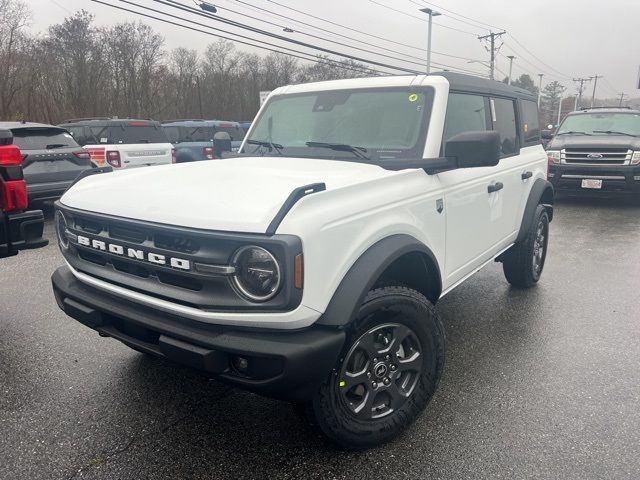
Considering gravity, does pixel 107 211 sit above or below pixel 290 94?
below

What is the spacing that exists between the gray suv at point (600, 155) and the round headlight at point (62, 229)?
10.0 m

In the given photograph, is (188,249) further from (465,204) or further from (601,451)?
(601,451)

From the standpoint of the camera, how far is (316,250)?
2006mm

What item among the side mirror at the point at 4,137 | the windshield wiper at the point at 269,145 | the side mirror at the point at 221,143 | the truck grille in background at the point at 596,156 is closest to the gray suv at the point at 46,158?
the side mirror at the point at 4,137

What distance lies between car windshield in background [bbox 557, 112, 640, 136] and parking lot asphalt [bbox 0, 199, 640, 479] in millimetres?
7670

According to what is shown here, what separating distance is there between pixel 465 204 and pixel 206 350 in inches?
80.9

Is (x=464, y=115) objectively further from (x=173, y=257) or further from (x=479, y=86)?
(x=173, y=257)

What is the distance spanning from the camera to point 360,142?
3.22 meters

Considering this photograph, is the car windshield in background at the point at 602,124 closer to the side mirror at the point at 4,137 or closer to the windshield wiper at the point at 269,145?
the windshield wiper at the point at 269,145

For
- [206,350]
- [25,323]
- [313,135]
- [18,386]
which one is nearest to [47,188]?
[25,323]

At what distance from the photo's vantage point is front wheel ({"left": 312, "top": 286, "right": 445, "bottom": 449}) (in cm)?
228

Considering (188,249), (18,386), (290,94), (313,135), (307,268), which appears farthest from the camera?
(290,94)

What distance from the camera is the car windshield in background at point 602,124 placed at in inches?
415

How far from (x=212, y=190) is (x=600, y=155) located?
993 centimetres
